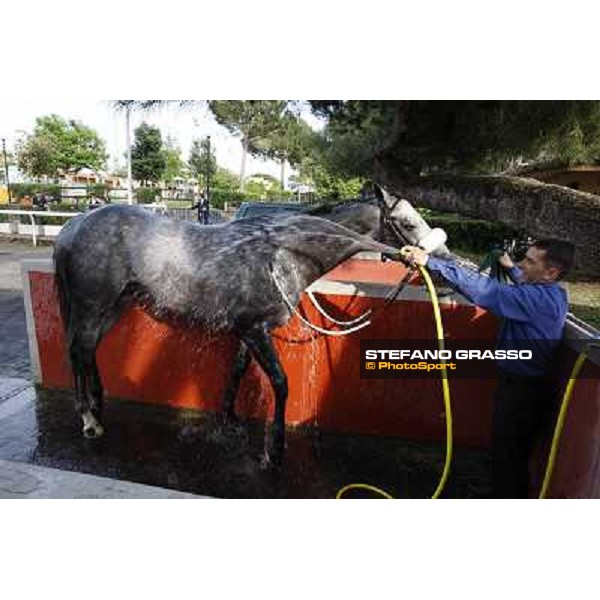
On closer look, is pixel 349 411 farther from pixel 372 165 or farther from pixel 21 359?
pixel 21 359

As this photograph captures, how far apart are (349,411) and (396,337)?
0.66m

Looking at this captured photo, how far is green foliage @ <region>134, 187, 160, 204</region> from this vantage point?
383 centimetres

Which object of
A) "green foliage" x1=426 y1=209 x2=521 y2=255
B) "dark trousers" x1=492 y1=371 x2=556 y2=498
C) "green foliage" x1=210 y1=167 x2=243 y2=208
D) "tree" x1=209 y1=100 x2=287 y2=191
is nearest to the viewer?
"dark trousers" x1=492 y1=371 x2=556 y2=498

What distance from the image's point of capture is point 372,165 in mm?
3801

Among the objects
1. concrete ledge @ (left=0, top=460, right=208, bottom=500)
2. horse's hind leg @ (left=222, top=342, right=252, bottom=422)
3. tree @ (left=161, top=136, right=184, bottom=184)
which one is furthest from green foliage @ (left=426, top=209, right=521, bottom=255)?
concrete ledge @ (left=0, top=460, right=208, bottom=500)

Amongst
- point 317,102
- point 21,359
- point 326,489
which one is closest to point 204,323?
point 326,489

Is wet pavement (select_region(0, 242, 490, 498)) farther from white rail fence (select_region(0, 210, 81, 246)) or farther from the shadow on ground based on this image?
white rail fence (select_region(0, 210, 81, 246))

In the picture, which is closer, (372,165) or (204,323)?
(204,323)

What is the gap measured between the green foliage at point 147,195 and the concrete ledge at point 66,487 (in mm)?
2008

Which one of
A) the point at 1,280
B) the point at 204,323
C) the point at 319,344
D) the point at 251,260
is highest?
the point at 251,260

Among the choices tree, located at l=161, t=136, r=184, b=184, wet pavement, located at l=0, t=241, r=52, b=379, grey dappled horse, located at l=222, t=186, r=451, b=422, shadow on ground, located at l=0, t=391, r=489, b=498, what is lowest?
wet pavement, located at l=0, t=241, r=52, b=379

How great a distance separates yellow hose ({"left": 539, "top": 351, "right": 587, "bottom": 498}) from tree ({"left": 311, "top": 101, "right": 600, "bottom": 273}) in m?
1.48

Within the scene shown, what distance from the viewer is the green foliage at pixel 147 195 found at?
383cm

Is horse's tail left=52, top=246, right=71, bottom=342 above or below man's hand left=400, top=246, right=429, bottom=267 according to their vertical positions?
below
